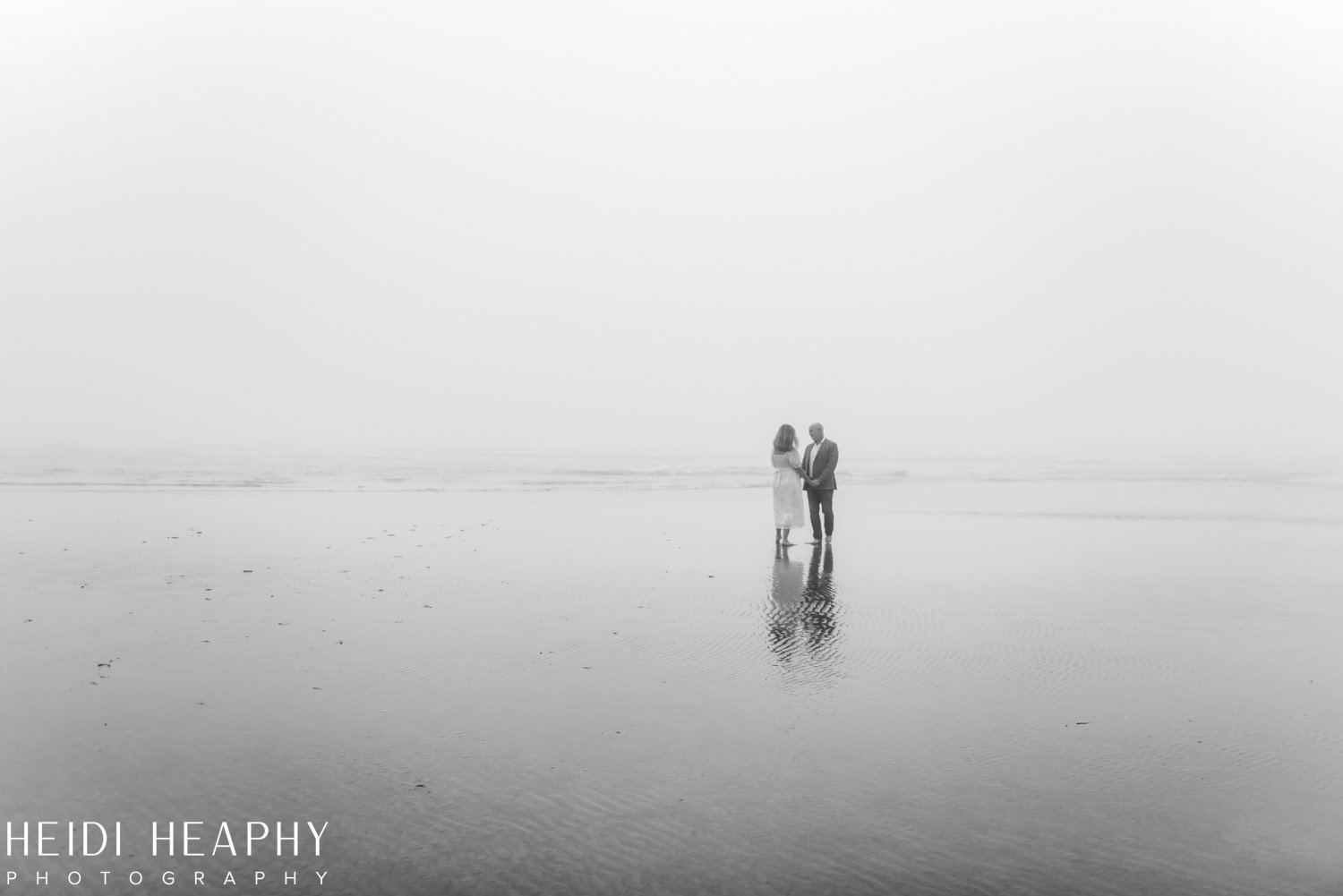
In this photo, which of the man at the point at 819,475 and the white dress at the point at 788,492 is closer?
the white dress at the point at 788,492

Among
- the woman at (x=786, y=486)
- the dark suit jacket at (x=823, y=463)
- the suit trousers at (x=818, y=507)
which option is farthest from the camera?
the suit trousers at (x=818, y=507)

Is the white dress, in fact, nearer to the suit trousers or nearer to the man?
the man

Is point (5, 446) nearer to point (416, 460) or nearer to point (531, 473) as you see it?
point (416, 460)

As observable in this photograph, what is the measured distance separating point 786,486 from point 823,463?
700 mm

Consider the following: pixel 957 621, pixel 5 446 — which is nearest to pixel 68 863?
pixel 957 621

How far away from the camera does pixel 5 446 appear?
152 ft

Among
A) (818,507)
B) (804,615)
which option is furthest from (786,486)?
(804,615)

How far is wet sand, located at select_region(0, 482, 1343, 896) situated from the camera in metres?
3.71

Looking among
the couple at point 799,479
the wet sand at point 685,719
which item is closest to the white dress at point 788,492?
the couple at point 799,479

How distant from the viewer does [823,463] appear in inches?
526

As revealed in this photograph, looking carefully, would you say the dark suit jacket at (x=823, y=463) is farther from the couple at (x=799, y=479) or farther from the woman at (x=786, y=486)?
the woman at (x=786, y=486)

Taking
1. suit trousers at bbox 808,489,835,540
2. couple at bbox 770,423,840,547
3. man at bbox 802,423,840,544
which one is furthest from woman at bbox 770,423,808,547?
suit trousers at bbox 808,489,835,540

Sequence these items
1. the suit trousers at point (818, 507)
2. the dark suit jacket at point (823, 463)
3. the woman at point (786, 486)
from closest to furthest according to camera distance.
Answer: the woman at point (786, 486) < the dark suit jacket at point (823, 463) < the suit trousers at point (818, 507)

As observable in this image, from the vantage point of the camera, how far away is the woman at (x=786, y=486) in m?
13.1
